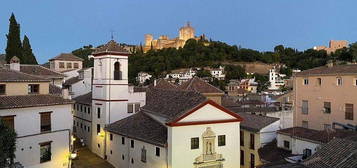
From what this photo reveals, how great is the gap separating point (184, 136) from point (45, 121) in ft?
32.6

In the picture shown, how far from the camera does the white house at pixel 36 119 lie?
20750 mm

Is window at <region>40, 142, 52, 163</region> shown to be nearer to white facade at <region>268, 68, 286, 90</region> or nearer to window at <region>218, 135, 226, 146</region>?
window at <region>218, 135, 226, 146</region>

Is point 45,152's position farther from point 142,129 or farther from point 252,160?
point 252,160

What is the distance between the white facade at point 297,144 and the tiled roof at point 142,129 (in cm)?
1008

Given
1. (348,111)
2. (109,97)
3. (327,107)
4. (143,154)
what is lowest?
(143,154)

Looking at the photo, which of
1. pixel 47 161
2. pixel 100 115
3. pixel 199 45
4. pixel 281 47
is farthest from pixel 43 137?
pixel 281 47

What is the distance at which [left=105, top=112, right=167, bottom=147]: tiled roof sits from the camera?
923 inches

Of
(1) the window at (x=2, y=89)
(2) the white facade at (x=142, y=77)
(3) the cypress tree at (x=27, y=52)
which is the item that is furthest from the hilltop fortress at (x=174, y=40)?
(1) the window at (x=2, y=89)

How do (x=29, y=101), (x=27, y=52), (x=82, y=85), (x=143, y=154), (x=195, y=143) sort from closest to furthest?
(x=29, y=101), (x=195, y=143), (x=143, y=154), (x=82, y=85), (x=27, y=52)

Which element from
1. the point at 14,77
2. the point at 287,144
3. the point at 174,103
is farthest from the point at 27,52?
the point at 287,144

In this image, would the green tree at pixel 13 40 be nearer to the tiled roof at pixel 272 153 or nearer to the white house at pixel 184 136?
the white house at pixel 184 136

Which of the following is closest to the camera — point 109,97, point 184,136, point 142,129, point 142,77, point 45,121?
point 184,136

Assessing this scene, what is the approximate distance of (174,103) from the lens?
25328 millimetres

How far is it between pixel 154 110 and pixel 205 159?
619cm
